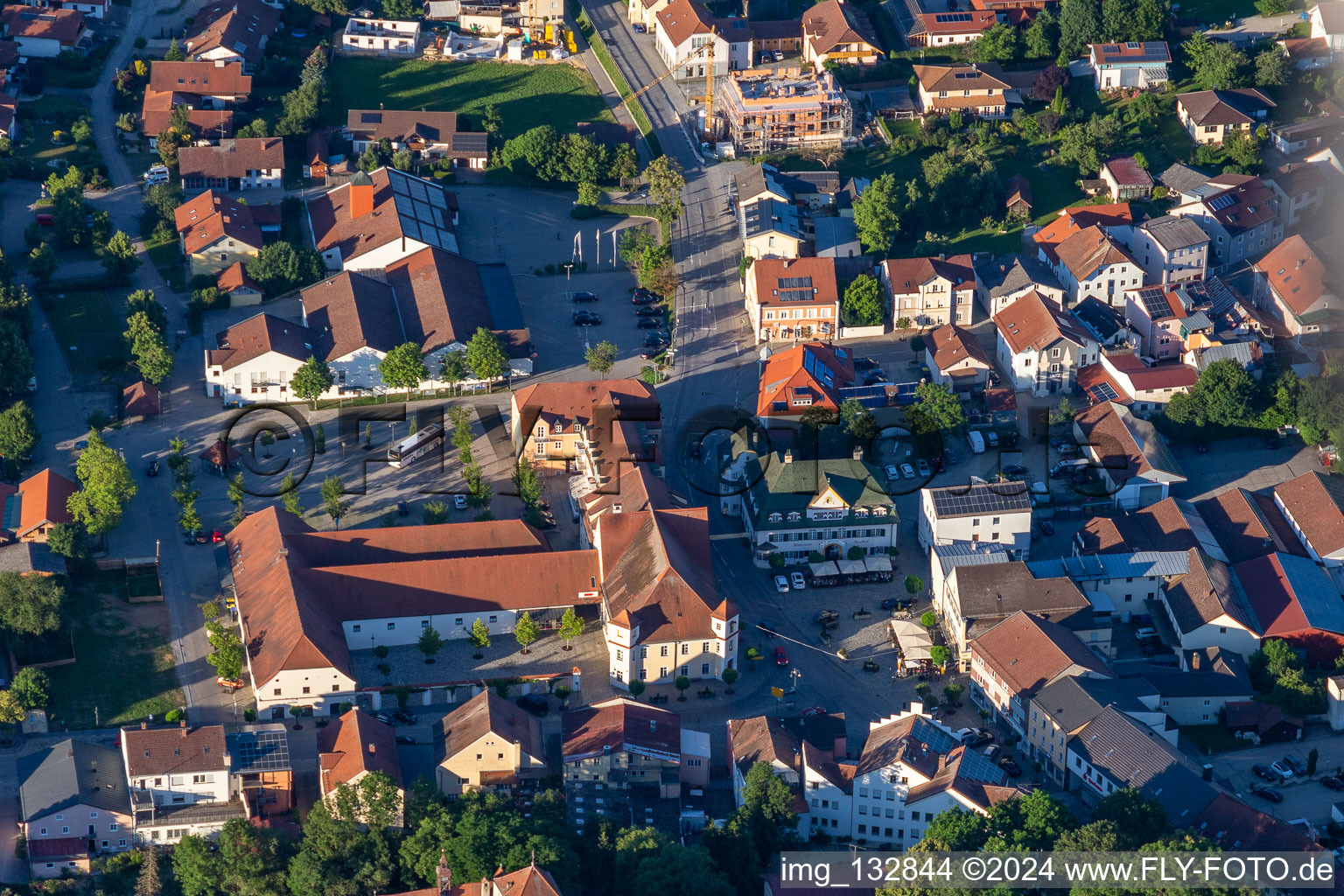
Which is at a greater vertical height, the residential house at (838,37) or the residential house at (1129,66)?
the residential house at (838,37)

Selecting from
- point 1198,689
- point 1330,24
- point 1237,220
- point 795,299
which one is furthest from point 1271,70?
point 1198,689

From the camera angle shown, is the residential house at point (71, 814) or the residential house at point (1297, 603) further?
the residential house at point (1297, 603)

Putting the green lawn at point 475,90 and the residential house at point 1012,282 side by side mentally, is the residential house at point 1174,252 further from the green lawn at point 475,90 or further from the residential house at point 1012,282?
the green lawn at point 475,90

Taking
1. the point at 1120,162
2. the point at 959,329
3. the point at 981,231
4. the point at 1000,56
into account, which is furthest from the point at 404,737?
the point at 1000,56

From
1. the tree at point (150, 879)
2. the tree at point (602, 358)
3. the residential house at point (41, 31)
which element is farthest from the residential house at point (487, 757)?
the residential house at point (41, 31)

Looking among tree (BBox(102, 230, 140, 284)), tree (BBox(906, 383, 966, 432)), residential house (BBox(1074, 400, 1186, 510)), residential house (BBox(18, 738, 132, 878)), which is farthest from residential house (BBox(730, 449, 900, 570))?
tree (BBox(102, 230, 140, 284))

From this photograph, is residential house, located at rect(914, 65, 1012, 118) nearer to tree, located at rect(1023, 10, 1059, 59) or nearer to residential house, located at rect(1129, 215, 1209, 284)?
tree, located at rect(1023, 10, 1059, 59)

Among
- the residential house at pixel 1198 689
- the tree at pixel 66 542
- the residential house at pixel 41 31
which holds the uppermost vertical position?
the residential house at pixel 41 31
